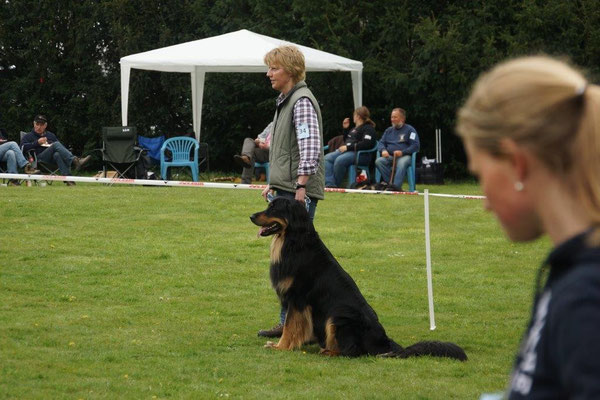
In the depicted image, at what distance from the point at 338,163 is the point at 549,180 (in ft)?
53.4

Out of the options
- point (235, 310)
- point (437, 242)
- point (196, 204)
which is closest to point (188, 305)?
point (235, 310)

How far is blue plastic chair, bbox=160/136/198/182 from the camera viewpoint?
1889 cm

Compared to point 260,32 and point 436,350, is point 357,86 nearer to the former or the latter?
point 260,32

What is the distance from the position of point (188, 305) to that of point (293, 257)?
6.33ft

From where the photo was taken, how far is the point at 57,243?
10.8 metres

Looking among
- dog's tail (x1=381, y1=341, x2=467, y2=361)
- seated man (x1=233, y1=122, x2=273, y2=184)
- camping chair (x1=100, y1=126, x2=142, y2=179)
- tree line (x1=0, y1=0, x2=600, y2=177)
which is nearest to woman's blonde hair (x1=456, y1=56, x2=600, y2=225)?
dog's tail (x1=381, y1=341, x2=467, y2=361)

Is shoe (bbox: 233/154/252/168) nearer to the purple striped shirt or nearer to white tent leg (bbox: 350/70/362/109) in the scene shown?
white tent leg (bbox: 350/70/362/109)

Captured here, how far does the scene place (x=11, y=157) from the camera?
16969 millimetres

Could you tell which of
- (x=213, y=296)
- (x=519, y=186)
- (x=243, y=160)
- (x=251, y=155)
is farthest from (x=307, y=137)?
(x=251, y=155)

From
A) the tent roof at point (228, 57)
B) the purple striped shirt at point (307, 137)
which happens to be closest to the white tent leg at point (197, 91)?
the tent roof at point (228, 57)

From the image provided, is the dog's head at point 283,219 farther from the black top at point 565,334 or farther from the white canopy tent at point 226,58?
the white canopy tent at point 226,58

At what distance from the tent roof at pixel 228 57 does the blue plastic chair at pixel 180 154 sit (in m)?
1.53

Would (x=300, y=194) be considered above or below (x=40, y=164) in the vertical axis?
below

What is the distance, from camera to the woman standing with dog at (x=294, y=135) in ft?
20.7
